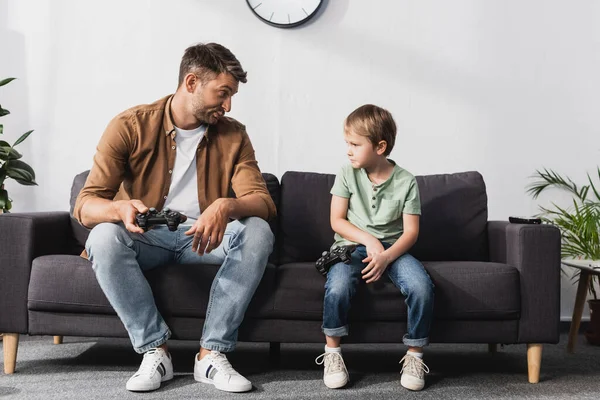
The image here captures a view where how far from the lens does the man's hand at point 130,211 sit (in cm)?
188

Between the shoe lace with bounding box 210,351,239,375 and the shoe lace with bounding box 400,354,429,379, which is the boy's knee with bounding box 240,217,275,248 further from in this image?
the shoe lace with bounding box 400,354,429,379

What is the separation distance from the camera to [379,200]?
7.56 ft

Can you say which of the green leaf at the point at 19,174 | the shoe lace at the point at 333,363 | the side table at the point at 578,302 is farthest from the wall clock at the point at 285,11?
the shoe lace at the point at 333,363

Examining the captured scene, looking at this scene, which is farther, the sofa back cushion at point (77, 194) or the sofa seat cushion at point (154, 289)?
the sofa back cushion at point (77, 194)

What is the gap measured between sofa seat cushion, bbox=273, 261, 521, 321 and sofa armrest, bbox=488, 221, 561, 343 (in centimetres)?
4

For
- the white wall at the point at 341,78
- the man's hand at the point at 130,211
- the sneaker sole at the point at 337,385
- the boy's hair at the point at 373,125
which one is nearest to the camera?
the man's hand at the point at 130,211

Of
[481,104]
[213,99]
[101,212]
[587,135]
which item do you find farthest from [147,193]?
[587,135]

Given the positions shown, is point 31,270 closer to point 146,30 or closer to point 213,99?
point 213,99

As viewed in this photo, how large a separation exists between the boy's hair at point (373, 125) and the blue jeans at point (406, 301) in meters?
0.45

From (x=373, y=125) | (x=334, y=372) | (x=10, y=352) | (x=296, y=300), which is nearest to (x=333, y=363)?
(x=334, y=372)

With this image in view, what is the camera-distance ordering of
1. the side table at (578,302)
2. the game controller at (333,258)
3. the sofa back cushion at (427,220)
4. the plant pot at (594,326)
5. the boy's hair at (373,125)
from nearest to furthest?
the game controller at (333,258) < the boy's hair at (373,125) < the sofa back cushion at (427,220) < the side table at (578,302) < the plant pot at (594,326)

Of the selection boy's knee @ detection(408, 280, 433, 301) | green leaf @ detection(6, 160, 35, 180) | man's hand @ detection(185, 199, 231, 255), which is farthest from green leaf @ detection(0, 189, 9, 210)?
boy's knee @ detection(408, 280, 433, 301)

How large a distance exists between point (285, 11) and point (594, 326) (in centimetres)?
194

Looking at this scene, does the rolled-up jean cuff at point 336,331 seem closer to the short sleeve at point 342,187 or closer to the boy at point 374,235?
the boy at point 374,235
